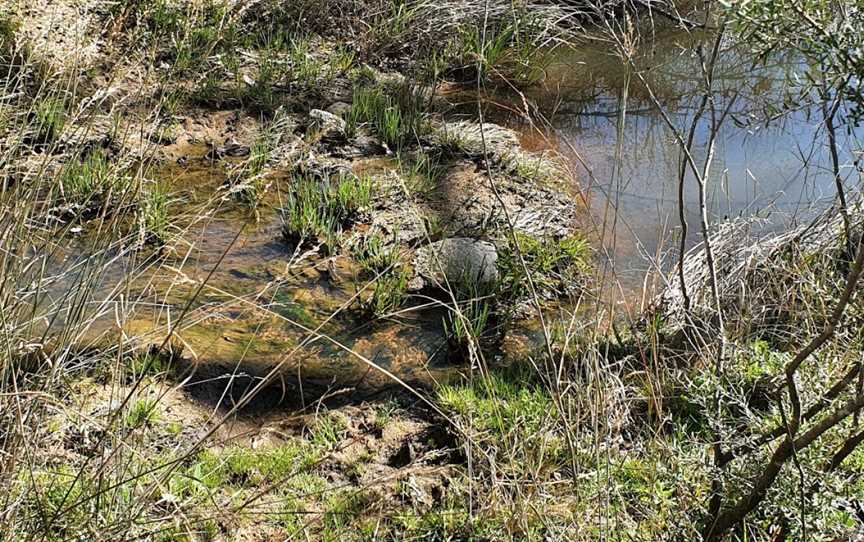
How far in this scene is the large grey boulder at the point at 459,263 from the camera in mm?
4543

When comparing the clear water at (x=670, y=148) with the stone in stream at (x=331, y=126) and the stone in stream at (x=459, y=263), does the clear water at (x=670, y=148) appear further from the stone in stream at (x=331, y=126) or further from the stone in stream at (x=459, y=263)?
the stone in stream at (x=331, y=126)

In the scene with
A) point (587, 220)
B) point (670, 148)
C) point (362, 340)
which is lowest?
point (362, 340)

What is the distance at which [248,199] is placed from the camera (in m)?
5.24

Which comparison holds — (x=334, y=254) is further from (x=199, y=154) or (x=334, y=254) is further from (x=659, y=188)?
(x=659, y=188)

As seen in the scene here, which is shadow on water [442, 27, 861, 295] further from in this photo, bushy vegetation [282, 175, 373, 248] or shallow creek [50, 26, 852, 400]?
bushy vegetation [282, 175, 373, 248]

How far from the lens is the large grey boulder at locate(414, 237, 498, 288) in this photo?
454cm

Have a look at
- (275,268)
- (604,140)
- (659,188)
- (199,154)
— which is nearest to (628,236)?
(659,188)

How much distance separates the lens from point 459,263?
181 inches

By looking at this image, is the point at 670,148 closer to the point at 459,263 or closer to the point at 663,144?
the point at 663,144

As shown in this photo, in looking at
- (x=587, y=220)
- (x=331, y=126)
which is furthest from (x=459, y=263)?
(x=331, y=126)

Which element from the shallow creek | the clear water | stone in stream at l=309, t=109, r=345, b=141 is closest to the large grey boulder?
the shallow creek

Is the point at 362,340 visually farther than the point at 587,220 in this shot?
No

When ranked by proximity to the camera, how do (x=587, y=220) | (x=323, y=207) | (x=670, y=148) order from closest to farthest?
(x=323, y=207) → (x=587, y=220) → (x=670, y=148)

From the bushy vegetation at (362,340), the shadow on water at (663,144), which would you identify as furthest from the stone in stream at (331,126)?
the shadow on water at (663,144)
